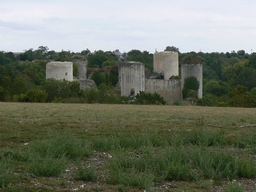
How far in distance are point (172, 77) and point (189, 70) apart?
2425mm

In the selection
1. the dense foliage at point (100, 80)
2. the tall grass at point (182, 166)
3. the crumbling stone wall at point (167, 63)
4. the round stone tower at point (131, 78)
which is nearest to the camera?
the tall grass at point (182, 166)

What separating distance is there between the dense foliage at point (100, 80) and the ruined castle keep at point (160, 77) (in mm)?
847

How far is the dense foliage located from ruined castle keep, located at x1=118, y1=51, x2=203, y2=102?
847 mm

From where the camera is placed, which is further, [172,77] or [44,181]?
[172,77]

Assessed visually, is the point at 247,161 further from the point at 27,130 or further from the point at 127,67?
the point at 127,67

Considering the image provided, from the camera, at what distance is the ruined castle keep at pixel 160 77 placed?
137 feet

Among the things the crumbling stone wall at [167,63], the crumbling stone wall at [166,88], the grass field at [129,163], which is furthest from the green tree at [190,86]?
the grass field at [129,163]

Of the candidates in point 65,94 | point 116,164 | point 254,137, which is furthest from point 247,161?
point 65,94

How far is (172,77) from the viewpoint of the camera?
46.3m

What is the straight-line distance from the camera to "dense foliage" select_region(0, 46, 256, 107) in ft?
95.5

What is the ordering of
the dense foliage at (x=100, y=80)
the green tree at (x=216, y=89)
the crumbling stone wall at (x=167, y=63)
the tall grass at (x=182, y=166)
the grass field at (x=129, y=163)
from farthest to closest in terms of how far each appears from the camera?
the green tree at (x=216, y=89), the crumbling stone wall at (x=167, y=63), the dense foliage at (x=100, y=80), the tall grass at (x=182, y=166), the grass field at (x=129, y=163)

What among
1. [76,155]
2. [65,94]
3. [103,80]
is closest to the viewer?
[76,155]

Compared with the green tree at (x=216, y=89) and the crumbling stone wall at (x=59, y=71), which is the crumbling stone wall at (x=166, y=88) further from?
the green tree at (x=216, y=89)

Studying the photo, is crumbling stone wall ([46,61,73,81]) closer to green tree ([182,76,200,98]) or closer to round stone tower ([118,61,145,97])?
round stone tower ([118,61,145,97])
